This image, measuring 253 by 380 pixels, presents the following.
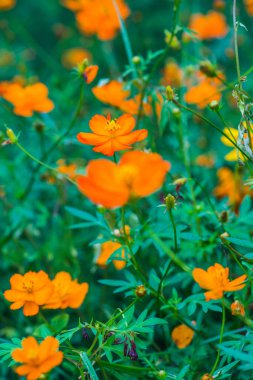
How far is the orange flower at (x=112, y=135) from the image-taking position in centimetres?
105

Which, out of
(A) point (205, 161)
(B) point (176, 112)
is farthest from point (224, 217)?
(A) point (205, 161)

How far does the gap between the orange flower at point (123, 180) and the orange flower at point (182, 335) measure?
53 centimetres

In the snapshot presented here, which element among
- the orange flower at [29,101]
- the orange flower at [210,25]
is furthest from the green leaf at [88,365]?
the orange flower at [210,25]

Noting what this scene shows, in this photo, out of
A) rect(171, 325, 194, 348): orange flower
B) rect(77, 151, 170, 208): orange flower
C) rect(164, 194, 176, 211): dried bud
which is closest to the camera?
rect(77, 151, 170, 208): orange flower

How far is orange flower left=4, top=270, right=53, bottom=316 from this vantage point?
Result: 3.54 feet

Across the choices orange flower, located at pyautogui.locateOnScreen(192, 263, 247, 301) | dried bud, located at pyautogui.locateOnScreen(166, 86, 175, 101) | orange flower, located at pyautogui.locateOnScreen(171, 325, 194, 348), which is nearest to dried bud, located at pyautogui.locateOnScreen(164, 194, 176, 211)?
orange flower, located at pyautogui.locateOnScreen(192, 263, 247, 301)

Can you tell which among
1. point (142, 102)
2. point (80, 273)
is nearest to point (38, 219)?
point (80, 273)

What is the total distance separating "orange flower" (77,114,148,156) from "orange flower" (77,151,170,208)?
21cm

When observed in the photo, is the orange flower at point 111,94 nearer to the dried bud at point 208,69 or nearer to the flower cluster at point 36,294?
the dried bud at point 208,69

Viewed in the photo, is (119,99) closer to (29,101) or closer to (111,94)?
(111,94)

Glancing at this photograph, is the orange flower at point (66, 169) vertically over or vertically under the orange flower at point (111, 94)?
under

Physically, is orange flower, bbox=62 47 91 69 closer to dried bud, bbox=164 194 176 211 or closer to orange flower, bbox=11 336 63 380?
dried bud, bbox=164 194 176 211

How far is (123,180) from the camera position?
0.79 metres

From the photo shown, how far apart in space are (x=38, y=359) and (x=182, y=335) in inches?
16.7
